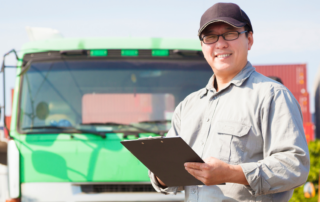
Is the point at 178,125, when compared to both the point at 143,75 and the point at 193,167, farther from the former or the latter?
the point at 143,75

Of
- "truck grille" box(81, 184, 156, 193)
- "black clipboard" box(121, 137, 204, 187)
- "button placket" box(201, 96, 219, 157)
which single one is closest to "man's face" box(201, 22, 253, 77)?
"button placket" box(201, 96, 219, 157)

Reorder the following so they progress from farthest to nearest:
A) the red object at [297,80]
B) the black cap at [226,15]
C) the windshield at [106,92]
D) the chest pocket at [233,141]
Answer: the red object at [297,80] < the windshield at [106,92] < the black cap at [226,15] < the chest pocket at [233,141]

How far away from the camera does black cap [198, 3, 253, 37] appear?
1840 mm

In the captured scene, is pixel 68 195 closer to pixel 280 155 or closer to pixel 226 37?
pixel 226 37

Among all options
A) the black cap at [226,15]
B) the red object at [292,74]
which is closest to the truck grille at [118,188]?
the black cap at [226,15]

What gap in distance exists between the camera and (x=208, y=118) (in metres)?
1.91

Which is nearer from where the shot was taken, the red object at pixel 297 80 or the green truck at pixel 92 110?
the green truck at pixel 92 110

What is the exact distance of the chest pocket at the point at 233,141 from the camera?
1734 millimetres

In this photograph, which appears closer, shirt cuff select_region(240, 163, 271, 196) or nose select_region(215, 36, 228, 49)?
shirt cuff select_region(240, 163, 271, 196)

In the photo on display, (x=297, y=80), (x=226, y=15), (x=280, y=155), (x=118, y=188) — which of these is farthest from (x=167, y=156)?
(x=297, y=80)

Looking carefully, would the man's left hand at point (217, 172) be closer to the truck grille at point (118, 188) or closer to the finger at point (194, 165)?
the finger at point (194, 165)

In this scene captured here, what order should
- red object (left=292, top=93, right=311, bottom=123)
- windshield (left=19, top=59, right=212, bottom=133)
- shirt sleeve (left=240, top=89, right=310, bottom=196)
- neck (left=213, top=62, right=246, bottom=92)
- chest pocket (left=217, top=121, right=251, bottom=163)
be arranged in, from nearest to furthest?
shirt sleeve (left=240, top=89, right=310, bottom=196)
chest pocket (left=217, top=121, right=251, bottom=163)
neck (left=213, top=62, right=246, bottom=92)
windshield (left=19, top=59, right=212, bottom=133)
red object (left=292, top=93, right=311, bottom=123)

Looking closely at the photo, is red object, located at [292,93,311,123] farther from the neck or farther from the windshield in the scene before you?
the neck

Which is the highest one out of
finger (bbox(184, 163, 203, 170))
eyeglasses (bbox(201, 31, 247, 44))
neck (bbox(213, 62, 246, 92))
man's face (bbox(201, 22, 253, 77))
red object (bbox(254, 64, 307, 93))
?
eyeglasses (bbox(201, 31, 247, 44))
